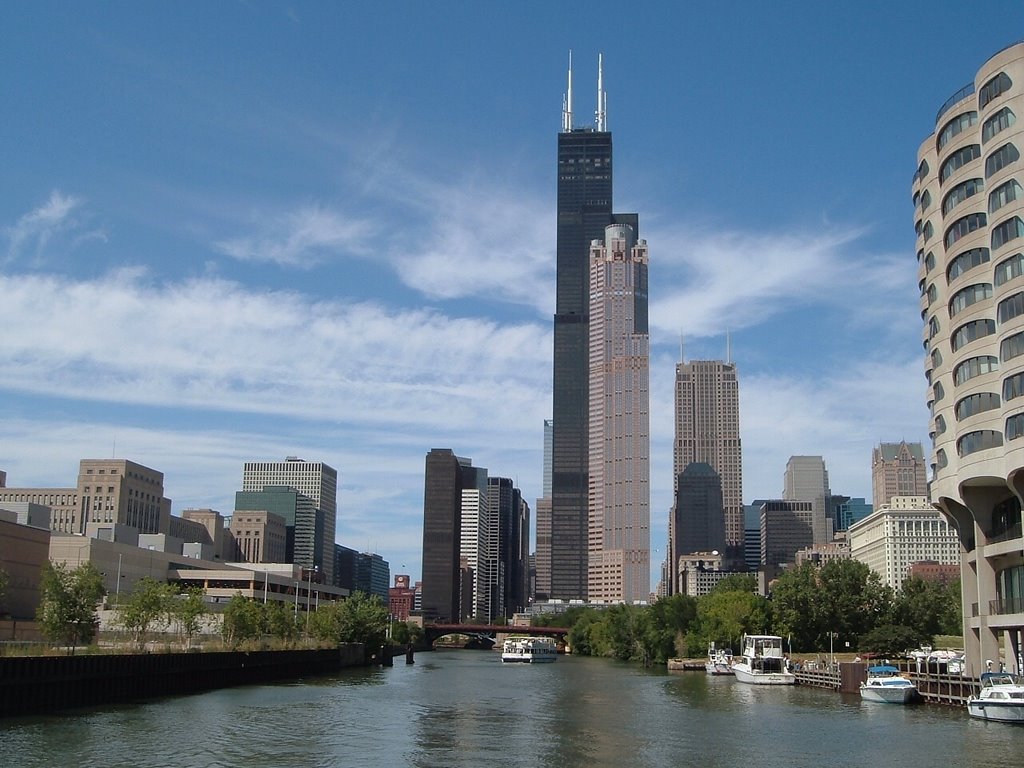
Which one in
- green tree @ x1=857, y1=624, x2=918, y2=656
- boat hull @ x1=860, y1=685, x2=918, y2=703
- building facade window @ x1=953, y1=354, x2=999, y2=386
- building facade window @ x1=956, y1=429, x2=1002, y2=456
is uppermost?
building facade window @ x1=953, y1=354, x2=999, y2=386

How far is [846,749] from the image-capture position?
73.8 m

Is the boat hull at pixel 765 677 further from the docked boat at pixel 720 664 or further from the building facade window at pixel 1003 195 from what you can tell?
the building facade window at pixel 1003 195

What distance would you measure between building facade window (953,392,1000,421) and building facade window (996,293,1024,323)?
7.18m

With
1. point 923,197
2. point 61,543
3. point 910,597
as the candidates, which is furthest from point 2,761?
point 910,597

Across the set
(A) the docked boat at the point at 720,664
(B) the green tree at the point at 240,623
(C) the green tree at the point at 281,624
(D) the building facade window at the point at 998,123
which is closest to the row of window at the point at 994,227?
(D) the building facade window at the point at 998,123

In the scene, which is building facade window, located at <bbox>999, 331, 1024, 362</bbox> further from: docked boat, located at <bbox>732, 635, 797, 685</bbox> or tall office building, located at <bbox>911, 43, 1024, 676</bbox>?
docked boat, located at <bbox>732, 635, 797, 685</bbox>

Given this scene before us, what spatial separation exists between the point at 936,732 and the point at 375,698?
5907 cm

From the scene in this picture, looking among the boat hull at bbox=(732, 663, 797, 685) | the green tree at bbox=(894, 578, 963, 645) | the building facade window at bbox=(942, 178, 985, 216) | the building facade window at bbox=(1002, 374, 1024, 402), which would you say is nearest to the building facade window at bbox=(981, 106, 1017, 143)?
the building facade window at bbox=(942, 178, 985, 216)

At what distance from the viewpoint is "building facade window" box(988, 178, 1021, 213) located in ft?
324

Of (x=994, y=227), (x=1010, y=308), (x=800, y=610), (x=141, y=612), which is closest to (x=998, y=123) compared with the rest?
(x=994, y=227)

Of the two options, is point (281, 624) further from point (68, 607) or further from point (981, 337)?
point (981, 337)

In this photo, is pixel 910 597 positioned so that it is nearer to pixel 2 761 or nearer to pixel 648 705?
pixel 648 705

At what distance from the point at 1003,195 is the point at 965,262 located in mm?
8039

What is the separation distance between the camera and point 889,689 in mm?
107188
